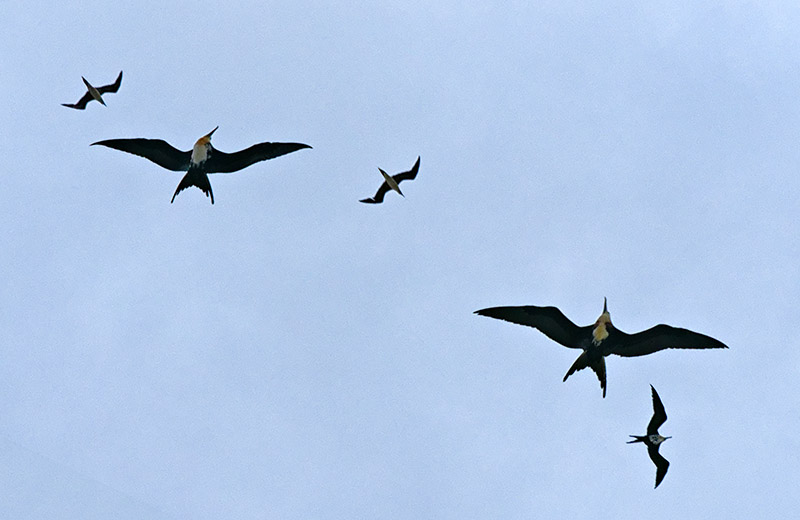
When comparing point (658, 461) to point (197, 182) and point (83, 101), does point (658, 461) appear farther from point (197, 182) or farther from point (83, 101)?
point (83, 101)

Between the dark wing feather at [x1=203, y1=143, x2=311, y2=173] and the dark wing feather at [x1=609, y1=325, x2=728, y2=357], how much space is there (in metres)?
10.5

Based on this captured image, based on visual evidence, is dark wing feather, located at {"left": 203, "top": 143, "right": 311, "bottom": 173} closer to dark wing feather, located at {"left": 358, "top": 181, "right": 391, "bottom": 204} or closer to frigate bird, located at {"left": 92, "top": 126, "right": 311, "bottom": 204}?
frigate bird, located at {"left": 92, "top": 126, "right": 311, "bottom": 204}

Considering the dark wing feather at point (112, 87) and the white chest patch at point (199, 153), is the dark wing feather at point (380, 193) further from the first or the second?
the dark wing feather at point (112, 87)

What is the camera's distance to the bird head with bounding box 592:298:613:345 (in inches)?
1043

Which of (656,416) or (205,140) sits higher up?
(205,140)

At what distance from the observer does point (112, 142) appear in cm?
2745

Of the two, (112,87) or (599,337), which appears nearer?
(599,337)

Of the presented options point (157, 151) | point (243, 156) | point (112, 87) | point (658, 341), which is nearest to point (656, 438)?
point (658, 341)

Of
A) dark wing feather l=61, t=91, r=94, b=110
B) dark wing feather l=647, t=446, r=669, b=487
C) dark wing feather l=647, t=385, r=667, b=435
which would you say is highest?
dark wing feather l=61, t=91, r=94, b=110

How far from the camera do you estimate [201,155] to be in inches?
1086

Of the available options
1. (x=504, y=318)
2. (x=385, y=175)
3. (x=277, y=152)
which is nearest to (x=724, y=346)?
(x=504, y=318)

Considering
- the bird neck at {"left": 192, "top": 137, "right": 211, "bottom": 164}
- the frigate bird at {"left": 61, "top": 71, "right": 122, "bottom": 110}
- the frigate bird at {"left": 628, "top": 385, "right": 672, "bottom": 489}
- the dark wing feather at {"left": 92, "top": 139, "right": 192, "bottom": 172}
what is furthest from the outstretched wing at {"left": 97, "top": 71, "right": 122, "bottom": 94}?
the frigate bird at {"left": 628, "top": 385, "right": 672, "bottom": 489}

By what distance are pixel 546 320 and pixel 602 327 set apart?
1482 mm

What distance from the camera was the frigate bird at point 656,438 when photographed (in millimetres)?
29125
